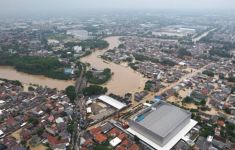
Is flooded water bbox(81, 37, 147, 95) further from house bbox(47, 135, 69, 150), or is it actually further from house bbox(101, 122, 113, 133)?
house bbox(47, 135, 69, 150)

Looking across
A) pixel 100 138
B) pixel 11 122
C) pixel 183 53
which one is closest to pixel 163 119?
pixel 100 138

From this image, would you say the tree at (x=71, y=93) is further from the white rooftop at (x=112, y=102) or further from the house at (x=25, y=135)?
the house at (x=25, y=135)

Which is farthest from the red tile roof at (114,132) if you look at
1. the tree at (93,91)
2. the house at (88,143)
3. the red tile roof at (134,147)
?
the tree at (93,91)

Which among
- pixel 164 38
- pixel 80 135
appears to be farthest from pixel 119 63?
pixel 164 38

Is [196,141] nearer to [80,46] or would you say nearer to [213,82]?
[213,82]

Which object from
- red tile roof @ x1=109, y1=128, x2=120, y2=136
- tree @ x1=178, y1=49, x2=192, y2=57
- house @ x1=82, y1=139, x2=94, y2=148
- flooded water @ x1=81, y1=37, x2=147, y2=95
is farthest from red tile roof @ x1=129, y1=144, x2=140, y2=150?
tree @ x1=178, y1=49, x2=192, y2=57

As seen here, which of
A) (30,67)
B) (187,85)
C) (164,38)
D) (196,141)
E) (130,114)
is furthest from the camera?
(164,38)
